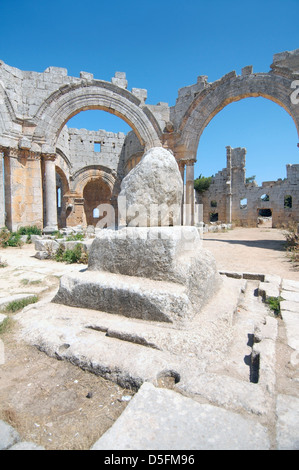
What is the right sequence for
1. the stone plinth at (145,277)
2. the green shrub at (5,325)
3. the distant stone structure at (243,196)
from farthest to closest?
the distant stone structure at (243,196), the green shrub at (5,325), the stone plinth at (145,277)

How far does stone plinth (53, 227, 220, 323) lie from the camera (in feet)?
7.17

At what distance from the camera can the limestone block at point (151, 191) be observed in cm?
293

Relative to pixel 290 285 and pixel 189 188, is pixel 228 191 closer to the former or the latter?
pixel 189 188

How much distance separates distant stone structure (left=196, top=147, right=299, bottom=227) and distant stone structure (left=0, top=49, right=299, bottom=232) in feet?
46.6

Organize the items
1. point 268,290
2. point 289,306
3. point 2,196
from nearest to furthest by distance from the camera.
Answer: point 289,306, point 268,290, point 2,196

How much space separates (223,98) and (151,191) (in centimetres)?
856

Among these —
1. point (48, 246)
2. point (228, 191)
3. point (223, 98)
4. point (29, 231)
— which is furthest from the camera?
point (228, 191)

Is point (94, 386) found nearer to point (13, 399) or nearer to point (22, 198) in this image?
point (13, 399)

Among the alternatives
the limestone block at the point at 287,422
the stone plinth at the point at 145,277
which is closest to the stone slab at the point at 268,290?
the stone plinth at the point at 145,277

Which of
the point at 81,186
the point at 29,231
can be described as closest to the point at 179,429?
the point at 29,231

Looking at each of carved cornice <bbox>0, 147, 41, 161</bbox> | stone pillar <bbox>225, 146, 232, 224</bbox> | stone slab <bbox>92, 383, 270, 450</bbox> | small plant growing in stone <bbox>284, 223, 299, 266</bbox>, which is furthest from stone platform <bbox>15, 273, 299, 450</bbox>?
stone pillar <bbox>225, 146, 232, 224</bbox>

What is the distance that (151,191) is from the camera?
9.63 feet

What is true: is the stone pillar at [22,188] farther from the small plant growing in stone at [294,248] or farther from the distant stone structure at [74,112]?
the small plant growing in stone at [294,248]
